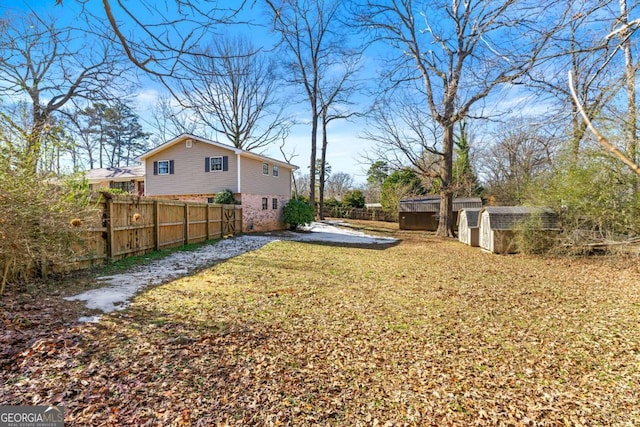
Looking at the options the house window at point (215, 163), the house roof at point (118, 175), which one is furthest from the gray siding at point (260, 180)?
the house roof at point (118, 175)

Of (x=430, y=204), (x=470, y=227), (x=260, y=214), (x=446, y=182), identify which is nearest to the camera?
(x=470, y=227)

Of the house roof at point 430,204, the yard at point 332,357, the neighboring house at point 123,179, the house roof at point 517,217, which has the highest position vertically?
the neighboring house at point 123,179

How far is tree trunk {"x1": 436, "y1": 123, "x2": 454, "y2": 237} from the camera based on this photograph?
14.6m

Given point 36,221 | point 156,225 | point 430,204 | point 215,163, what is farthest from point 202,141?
point 430,204

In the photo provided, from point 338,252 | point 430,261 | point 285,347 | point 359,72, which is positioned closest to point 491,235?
point 430,261

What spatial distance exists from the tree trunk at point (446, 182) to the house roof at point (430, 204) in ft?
14.1

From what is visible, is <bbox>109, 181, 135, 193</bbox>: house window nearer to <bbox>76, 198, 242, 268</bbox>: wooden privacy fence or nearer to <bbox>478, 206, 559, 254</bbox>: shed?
<bbox>76, 198, 242, 268</bbox>: wooden privacy fence

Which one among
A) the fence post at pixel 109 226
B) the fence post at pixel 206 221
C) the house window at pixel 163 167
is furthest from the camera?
the house window at pixel 163 167

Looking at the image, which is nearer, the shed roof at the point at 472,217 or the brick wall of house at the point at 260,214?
the shed roof at the point at 472,217

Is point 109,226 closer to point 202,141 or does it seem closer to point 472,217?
point 202,141

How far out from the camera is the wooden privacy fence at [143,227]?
6492mm

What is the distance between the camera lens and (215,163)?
16.4 meters

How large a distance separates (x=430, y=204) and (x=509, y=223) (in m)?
10.1

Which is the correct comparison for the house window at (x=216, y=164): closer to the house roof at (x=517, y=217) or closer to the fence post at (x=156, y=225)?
the fence post at (x=156, y=225)
